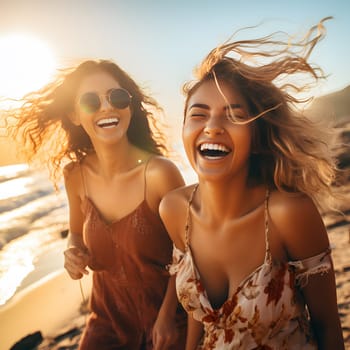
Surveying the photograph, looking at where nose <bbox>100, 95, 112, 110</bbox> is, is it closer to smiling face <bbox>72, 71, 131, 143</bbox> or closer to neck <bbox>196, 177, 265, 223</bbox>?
smiling face <bbox>72, 71, 131, 143</bbox>

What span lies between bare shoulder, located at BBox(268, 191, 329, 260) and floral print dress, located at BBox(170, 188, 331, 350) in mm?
47

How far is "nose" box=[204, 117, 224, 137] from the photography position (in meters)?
2.07

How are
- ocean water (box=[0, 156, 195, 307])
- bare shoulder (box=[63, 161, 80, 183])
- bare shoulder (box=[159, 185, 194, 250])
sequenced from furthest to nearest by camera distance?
ocean water (box=[0, 156, 195, 307]), bare shoulder (box=[63, 161, 80, 183]), bare shoulder (box=[159, 185, 194, 250])

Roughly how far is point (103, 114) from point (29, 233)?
33.1ft

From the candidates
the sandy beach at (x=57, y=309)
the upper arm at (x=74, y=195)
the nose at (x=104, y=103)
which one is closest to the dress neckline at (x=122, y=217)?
the upper arm at (x=74, y=195)

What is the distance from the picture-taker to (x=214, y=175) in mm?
2146

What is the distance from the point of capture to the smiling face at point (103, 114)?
10.3 feet

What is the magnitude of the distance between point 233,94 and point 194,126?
10.4 inches

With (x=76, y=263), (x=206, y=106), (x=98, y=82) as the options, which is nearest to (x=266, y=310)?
(x=206, y=106)

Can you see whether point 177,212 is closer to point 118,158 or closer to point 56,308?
point 118,158

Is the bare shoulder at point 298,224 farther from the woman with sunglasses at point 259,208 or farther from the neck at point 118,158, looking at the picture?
the neck at point 118,158

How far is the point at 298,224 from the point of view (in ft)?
6.68

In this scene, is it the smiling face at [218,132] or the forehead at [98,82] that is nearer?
the smiling face at [218,132]

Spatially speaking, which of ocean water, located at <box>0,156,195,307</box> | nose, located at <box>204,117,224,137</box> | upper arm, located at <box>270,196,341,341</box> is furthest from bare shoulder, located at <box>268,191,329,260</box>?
ocean water, located at <box>0,156,195,307</box>
